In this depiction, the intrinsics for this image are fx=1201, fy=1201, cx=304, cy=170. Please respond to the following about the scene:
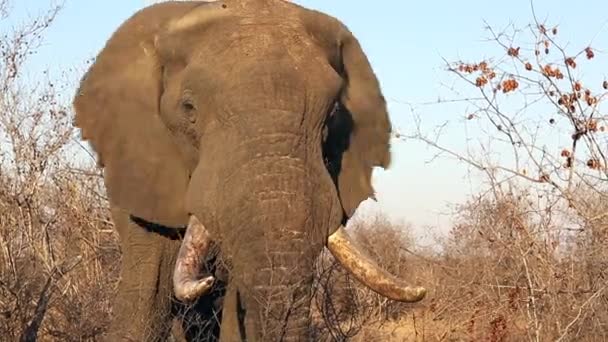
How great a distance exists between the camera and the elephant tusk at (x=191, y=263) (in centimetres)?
554

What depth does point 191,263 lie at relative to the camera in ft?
19.5

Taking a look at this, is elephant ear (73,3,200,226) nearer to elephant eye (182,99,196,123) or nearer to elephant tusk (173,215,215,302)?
elephant eye (182,99,196,123)

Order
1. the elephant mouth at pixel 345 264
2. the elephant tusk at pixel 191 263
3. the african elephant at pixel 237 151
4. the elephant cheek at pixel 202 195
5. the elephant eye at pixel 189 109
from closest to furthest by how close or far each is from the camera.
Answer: the elephant tusk at pixel 191 263
the african elephant at pixel 237 151
the elephant mouth at pixel 345 264
the elephant cheek at pixel 202 195
the elephant eye at pixel 189 109

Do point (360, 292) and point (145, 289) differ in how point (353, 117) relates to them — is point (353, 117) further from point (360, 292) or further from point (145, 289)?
point (360, 292)

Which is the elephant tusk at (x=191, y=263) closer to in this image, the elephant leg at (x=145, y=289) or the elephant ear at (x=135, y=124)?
the elephant ear at (x=135, y=124)

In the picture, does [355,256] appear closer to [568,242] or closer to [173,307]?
[173,307]

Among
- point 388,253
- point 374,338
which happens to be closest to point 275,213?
point 374,338

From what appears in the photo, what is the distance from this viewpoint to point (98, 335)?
837 centimetres

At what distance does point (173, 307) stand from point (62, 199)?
4692 mm

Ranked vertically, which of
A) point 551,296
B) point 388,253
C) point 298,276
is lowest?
point 298,276

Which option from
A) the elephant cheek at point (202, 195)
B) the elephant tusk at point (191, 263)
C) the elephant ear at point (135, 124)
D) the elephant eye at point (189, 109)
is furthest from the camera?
the elephant ear at point (135, 124)

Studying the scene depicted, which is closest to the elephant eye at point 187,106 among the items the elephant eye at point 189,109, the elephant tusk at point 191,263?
the elephant eye at point 189,109

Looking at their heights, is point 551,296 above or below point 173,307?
above

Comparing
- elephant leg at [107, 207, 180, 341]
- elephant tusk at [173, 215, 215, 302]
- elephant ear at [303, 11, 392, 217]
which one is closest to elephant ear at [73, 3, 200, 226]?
elephant leg at [107, 207, 180, 341]
